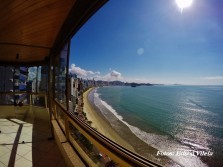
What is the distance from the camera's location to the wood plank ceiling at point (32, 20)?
2154mm

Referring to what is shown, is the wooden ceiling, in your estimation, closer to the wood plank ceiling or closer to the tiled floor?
the wood plank ceiling

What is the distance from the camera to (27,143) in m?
3.69

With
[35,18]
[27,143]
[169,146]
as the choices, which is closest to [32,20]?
[35,18]

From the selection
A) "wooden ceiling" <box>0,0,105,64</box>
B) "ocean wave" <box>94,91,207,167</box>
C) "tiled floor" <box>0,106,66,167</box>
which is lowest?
"ocean wave" <box>94,91,207,167</box>

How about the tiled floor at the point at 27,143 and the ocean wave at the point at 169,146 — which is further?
the ocean wave at the point at 169,146

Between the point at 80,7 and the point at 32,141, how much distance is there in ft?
11.0

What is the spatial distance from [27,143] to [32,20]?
8.86 ft

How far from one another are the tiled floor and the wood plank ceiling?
2.40m

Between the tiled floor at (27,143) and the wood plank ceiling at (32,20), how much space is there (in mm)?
2404

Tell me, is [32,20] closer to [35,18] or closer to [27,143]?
[35,18]

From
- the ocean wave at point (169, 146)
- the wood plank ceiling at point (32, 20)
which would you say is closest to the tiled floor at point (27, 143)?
the wood plank ceiling at point (32, 20)

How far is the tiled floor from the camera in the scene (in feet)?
9.54

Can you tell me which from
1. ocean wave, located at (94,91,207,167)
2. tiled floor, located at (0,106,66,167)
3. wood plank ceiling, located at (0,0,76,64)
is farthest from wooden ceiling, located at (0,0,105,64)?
ocean wave, located at (94,91,207,167)

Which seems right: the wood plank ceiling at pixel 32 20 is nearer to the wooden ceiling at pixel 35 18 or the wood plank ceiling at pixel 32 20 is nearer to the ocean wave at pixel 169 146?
the wooden ceiling at pixel 35 18
